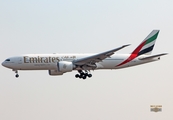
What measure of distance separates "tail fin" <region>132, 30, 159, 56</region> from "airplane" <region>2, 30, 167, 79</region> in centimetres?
118

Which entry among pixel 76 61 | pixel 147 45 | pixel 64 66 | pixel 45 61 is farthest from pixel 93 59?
pixel 147 45

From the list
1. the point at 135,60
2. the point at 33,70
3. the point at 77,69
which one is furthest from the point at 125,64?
the point at 33,70

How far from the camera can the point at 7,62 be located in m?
66.8

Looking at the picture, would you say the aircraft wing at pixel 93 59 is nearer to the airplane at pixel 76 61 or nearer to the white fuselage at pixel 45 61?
the airplane at pixel 76 61

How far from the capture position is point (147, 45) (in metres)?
74.0

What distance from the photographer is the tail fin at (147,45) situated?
71.4 m

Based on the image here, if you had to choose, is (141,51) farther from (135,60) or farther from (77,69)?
(77,69)

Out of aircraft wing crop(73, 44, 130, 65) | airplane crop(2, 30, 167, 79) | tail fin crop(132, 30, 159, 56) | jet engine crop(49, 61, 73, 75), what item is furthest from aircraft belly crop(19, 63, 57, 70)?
tail fin crop(132, 30, 159, 56)

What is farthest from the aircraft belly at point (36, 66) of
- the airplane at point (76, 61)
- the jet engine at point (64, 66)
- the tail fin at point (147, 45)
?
the tail fin at point (147, 45)

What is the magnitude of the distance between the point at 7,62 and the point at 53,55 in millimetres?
6338

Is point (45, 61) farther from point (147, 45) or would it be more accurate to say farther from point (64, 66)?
point (147, 45)

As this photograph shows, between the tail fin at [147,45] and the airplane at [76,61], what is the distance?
1178 mm

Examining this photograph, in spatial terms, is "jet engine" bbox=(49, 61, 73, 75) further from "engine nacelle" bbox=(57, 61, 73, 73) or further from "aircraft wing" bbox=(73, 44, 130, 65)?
"aircraft wing" bbox=(73, 44, 130, 65)

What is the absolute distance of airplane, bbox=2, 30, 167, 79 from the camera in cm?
6500
